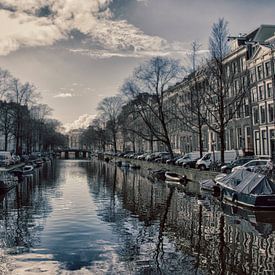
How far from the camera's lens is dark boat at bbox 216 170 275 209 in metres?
22.4

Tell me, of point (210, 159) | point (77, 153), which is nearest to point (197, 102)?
point (210, 159)

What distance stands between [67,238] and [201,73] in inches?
1301

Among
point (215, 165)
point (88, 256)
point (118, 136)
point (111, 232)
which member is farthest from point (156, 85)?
point (118, 136)

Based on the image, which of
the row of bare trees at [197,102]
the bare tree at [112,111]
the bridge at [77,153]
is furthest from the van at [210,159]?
the bridge at [77,153]

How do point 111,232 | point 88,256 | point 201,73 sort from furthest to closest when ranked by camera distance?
point 201,73 → point 111,232 → point 88,256

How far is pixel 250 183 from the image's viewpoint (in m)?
23.9

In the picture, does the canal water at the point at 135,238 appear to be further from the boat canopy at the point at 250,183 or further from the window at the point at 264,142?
the window at the point at 264,142

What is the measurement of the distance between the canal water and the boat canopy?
1.64 metres

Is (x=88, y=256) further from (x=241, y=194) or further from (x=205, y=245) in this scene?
(x=241, y=194)

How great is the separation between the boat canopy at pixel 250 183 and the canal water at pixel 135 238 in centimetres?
164

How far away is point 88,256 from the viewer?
12.9 metres

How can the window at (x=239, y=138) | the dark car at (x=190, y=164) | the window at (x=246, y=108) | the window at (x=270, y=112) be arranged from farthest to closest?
the window at (x=239, y=138), the window at (x=246, y=108), the window at (x=270, y=112), the dark car at (x=190, y=164)

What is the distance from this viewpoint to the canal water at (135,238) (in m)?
11.7

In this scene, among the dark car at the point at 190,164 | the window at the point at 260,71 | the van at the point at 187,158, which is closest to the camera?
the dark car at the point at 190,164
